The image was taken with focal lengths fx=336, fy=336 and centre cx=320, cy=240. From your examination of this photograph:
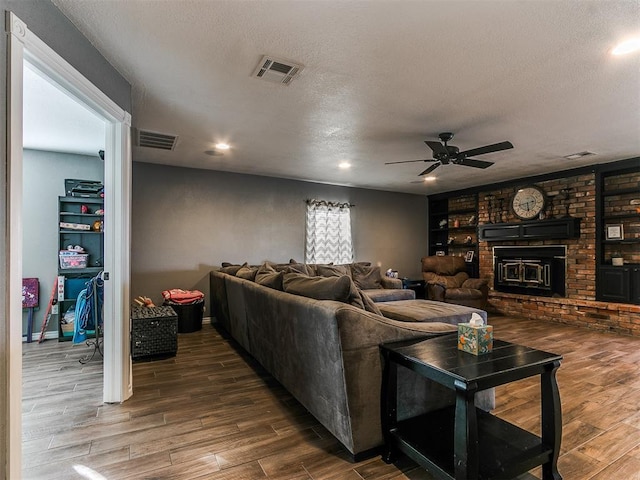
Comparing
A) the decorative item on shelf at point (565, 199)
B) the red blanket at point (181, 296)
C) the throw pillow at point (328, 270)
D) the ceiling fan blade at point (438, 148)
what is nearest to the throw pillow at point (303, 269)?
the throw pillow at point (328, 270)

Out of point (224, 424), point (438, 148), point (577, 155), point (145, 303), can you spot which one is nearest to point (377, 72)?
point (438, 148)

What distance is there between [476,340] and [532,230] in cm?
501

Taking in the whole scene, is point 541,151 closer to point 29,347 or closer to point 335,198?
point 335,198

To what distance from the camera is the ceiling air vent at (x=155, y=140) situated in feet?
12.4

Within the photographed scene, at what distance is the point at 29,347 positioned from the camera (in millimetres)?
3902

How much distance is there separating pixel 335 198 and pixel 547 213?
12.2ft

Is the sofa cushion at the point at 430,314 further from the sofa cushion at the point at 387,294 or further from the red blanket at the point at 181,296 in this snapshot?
the red blanket at the point at 181,296

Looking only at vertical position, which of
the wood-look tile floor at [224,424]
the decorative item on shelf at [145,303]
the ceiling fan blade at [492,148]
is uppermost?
the ceiling fan blade at [492,148]

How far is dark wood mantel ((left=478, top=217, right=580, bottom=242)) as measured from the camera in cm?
529

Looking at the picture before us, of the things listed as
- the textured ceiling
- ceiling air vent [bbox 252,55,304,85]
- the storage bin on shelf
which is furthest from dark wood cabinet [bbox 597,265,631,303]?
the storage bin on shelf

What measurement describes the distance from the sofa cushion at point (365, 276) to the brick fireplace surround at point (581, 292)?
2.47 metres

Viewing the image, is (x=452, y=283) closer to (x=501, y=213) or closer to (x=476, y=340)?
(x=501, y=213)

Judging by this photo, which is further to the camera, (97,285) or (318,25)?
(97,285)

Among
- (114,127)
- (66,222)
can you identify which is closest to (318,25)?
(114,127)
